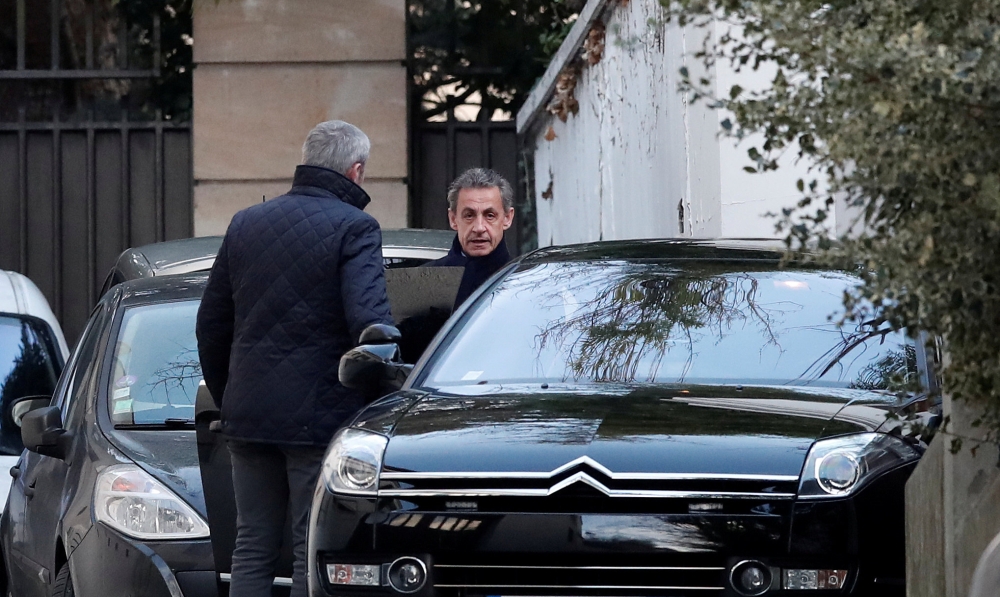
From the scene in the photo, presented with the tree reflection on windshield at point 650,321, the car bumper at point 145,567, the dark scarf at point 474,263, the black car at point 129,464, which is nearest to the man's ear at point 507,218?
the dark scarf at point 474,263

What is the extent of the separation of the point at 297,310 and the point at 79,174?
772 centimetres

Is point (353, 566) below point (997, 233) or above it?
below

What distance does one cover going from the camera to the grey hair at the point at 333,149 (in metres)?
5.63

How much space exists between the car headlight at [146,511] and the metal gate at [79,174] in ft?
22.7

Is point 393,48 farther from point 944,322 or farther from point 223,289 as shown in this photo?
point 944,322

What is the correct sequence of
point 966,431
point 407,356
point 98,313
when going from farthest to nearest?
point 98,313
point 407,356
point 966,431

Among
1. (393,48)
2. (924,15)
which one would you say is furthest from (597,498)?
(393,48)

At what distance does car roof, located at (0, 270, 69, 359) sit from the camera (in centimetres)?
899

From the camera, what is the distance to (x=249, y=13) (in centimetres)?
1207

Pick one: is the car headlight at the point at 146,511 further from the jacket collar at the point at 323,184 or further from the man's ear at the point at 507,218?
the man's ear at the point at 507,218

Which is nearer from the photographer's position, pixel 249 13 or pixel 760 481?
pixel 760 481

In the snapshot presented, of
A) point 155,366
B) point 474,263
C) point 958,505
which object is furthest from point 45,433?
point 958,505

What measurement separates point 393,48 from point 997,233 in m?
9.22

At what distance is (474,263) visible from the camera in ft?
22.2
